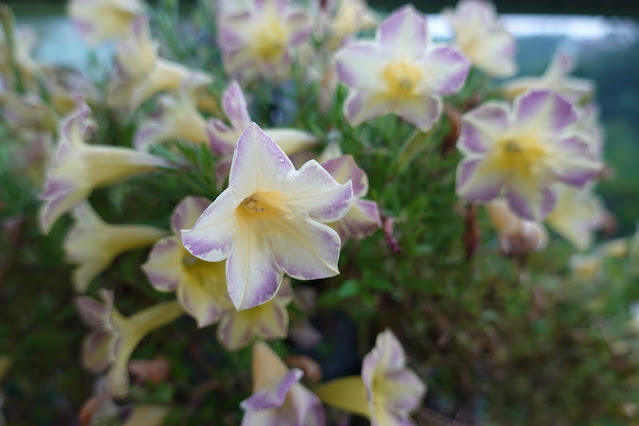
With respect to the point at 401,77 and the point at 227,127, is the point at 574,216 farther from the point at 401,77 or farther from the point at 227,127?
the point at 227,127

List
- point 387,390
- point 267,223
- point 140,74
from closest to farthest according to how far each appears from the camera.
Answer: point 267,223, point 387,390, point 140,74

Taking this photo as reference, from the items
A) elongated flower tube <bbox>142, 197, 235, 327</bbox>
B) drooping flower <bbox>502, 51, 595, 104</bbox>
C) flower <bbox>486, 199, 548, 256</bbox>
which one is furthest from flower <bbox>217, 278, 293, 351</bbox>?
drooping flower <bbox>502, 51, 595, 104</bbox>

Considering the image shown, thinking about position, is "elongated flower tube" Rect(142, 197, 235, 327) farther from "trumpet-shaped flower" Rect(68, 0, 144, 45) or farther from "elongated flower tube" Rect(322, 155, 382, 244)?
"trumpet-shaped flower" Rect(68, 0, 144, 45)

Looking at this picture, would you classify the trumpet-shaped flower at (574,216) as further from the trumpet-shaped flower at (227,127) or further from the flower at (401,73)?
the trumpet-shaped flower at (227,127)

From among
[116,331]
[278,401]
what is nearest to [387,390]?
[278,401]

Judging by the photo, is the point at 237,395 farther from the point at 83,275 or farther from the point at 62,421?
the point at 62,421

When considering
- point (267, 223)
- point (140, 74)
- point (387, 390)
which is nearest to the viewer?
point (267, 223)

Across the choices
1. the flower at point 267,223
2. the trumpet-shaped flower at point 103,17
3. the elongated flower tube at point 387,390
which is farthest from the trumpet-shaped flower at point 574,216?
the trumpet-shaped flower at point 103,17
